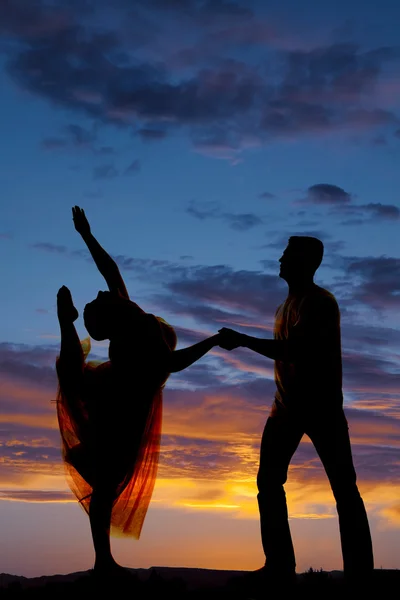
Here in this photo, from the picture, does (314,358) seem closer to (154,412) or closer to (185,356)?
(185,356)

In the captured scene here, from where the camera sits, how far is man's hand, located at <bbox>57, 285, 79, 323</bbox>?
977 centimetres

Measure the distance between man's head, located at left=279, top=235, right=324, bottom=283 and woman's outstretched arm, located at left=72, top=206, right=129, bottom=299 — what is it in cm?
184

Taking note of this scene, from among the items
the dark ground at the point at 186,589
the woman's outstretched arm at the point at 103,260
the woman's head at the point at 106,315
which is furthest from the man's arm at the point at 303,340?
the dark ground at the point at 186,589

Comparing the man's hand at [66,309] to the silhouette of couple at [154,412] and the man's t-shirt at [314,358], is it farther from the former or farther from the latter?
the man's t-shirt at [314,358]

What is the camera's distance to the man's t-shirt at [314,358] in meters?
9.86

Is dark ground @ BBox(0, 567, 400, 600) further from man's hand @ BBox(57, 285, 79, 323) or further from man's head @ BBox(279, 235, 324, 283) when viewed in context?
man's head @ BBox(279, 235, 324, 283)

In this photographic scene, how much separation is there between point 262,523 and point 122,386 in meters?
2.17

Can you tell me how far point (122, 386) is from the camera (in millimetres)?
9688

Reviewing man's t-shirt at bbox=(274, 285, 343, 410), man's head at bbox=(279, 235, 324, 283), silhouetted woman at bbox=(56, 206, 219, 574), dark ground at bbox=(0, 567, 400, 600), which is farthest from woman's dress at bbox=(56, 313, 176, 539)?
man's head at bbox=(279, 235, 324, 283)

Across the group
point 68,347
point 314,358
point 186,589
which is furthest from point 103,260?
point 186,589

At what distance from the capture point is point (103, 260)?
1013 cm

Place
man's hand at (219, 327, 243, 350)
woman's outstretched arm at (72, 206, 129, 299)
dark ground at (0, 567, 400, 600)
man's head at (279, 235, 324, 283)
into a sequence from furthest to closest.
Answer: man's head at (279, 235, 324, 283) → woman's outstretched arm at (72, 206, 129, 299) → man's hand at (219, 327, 243, 350) → dark ground at (0, 567, 400, 600)

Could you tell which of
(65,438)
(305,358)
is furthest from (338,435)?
(65,438)

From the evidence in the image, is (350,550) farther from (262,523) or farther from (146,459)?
(146,459)
